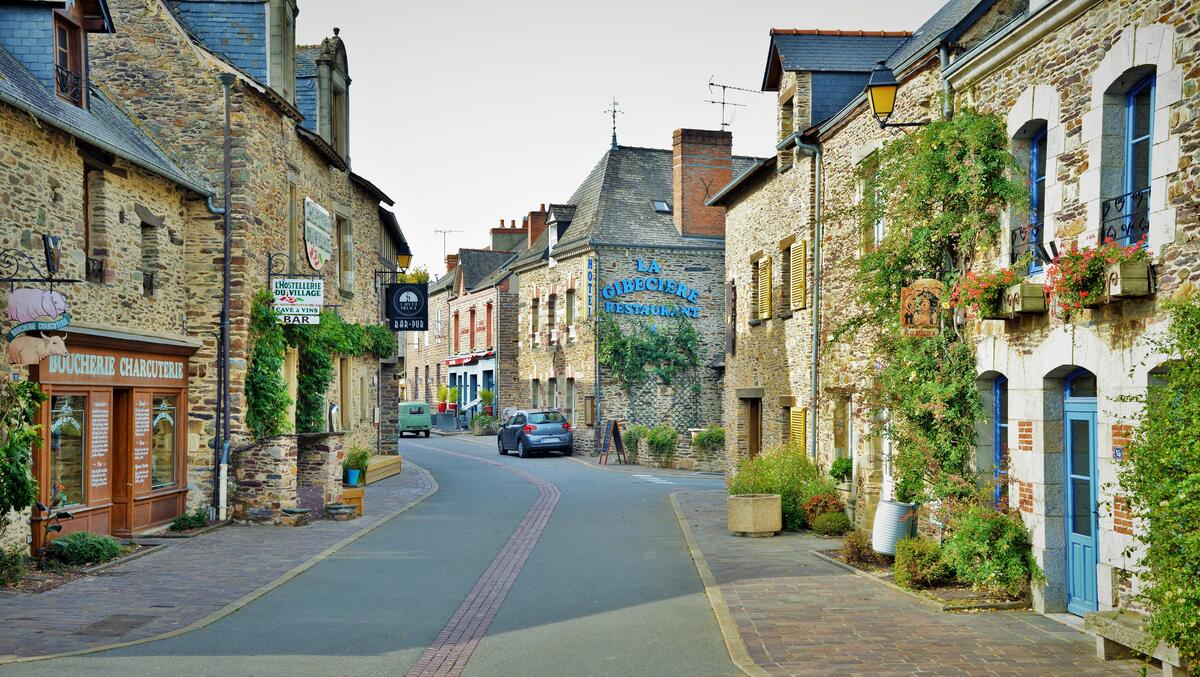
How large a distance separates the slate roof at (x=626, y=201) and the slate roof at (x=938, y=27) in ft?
58.7

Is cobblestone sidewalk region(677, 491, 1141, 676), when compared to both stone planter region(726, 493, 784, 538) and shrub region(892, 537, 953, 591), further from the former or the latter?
stone planter region(726, 493, 784, 538)

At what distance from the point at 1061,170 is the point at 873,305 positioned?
3.65m

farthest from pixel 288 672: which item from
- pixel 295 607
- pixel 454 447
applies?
pixel 454 447

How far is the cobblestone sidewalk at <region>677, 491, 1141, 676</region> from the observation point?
305 inches

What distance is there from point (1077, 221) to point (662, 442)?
22826 mm

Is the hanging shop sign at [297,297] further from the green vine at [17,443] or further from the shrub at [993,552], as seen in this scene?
the shrub at [993,552]

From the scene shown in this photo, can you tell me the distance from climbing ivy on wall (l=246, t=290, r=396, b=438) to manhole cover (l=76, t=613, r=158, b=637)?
7.42 meters

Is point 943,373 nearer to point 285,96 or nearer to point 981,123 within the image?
point 981,123

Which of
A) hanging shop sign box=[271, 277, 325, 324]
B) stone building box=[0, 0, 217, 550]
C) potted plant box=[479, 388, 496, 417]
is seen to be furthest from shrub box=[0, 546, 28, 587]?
potted plant box=[479, 388, 496, 417]

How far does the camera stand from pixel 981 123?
34.8 ft

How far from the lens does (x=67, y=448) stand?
13.1 meters

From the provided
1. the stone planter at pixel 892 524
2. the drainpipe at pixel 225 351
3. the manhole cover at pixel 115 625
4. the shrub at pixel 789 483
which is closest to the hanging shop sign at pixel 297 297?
the drainpipe at pixel 225 351

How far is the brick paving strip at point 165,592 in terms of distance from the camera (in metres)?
8.77

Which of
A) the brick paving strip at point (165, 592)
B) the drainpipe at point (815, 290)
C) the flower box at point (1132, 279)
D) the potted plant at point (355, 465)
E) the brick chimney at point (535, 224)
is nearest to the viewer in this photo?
the flower box at point (1132, 279)
